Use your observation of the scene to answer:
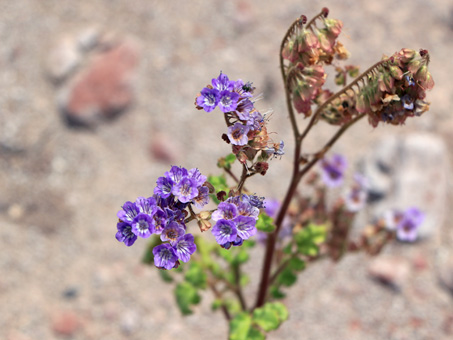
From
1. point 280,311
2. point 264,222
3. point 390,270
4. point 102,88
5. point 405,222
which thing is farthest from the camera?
point 102,88

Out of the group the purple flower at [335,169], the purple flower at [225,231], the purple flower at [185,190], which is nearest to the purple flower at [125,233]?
the purple flower at [185,190]

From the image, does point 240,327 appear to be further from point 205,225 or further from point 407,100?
point 407,100

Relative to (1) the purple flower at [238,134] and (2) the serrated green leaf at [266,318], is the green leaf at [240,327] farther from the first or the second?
(1) the purple flower at [238,134]

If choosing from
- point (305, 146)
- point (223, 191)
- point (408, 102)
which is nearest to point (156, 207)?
point (223, 191)

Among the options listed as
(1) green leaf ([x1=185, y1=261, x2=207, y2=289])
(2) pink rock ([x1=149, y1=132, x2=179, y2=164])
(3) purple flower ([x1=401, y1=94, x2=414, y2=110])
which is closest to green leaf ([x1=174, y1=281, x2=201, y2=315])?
(1) green leaf ([x1=185, y1=261, x2=207, y2=289])

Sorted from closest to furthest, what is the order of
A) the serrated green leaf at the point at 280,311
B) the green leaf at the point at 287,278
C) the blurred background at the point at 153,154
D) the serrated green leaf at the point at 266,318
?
the serrated green leaf at the point at 266,318 → the serrated green leaf at the point at 280,311 → the green leaf at the point at 287,278 → the blurred background at the point at 153,154

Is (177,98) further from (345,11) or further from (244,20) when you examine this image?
(345,11)

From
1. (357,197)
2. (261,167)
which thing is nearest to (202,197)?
(261,167)
